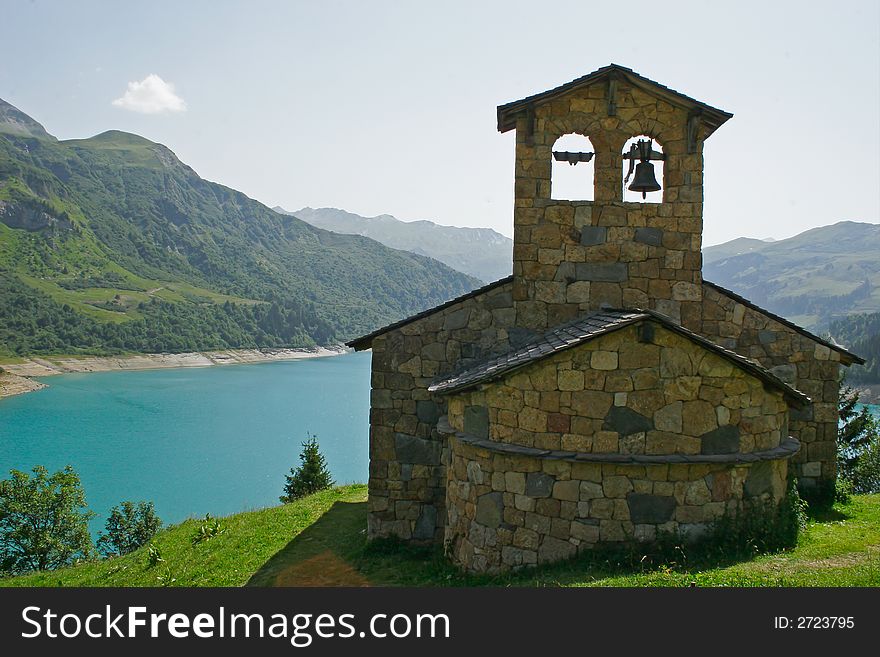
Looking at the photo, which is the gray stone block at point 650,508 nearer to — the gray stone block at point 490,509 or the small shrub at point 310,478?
the gray stone block at point 490,509

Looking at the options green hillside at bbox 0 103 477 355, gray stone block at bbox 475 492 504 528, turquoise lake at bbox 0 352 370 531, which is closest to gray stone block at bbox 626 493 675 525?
gray stone block at bbox 475 492 504 528

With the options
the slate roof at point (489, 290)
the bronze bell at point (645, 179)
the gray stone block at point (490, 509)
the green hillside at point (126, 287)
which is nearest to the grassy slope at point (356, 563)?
the gray stone block at point (490, 509)

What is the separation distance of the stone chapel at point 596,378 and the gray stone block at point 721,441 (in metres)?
0.02

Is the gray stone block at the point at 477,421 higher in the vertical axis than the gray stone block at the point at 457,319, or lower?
lower

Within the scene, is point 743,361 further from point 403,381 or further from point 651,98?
point 403,381

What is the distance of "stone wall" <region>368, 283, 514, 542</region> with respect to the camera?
883cm

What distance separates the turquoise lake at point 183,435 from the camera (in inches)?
1447

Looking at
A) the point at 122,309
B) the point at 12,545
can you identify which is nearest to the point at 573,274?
the point at 12,545

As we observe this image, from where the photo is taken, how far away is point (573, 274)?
27.3 feet

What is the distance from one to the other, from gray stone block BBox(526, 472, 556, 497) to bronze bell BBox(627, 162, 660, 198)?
163 inches

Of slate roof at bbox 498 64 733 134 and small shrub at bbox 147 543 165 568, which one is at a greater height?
slate roof at bbox 498 64 733 134

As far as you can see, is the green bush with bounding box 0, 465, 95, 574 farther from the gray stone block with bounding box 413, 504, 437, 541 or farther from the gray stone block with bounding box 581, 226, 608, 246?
the gray stone block with bounding box 581, 226, 608, 246

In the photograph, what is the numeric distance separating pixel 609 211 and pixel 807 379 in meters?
4.04

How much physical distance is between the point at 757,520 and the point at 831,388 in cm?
388
